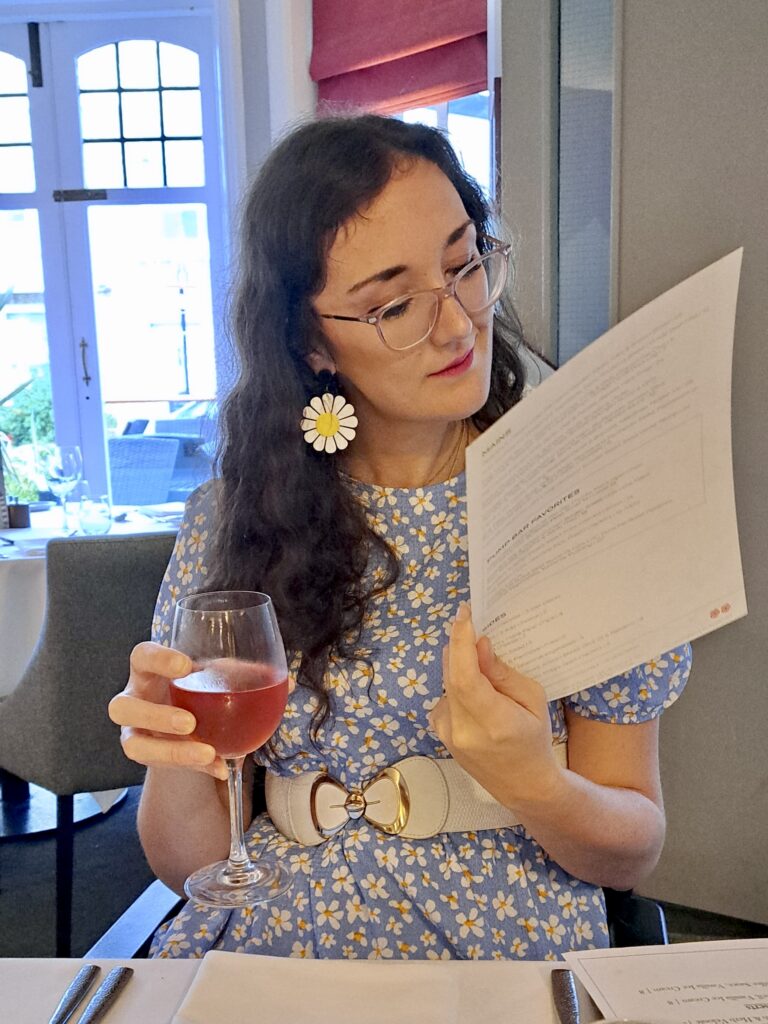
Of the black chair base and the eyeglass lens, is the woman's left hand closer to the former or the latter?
the eyeglass lens

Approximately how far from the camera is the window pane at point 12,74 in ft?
18.9

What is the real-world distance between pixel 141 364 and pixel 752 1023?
5.86 meters

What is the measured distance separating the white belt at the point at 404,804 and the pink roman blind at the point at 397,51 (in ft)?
9.24

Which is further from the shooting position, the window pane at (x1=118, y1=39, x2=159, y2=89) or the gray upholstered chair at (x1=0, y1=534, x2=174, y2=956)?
the window pane at (x1=118, y1=39, x2=159, y2=89)

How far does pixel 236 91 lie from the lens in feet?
14.3

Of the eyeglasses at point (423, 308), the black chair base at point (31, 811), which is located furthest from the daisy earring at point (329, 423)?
the black chair base at point (31, 811)

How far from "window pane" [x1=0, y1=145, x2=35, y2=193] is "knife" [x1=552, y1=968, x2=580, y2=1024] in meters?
5.95

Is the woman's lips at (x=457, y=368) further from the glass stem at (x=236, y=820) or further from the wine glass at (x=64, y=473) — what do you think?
the wine glass at (x=64, y=473)

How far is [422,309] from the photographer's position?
1130 mm

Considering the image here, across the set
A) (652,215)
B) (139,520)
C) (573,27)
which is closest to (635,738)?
(652,215)

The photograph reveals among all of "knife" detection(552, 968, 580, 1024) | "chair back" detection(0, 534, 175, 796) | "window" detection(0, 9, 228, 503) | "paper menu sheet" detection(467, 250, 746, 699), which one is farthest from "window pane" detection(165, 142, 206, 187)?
"knife" detection(552, 968, 580, 1024)

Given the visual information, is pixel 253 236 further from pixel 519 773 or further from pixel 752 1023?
pixel 752 1023

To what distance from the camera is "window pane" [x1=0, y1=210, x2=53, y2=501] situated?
5.95 meters

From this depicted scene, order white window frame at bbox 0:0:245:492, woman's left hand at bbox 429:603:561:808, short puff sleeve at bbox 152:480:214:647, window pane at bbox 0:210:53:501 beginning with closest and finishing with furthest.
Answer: woman's left hand at bbox 429:603:561:808
short puff sleeve at bbox 152:480:214:647
white window frame at bbox 0:0:245:492
window pane at bbox 0:210:53:501
